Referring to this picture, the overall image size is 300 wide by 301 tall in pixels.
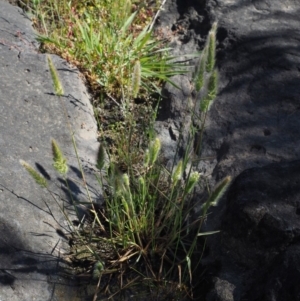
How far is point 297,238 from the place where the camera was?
8.34ft

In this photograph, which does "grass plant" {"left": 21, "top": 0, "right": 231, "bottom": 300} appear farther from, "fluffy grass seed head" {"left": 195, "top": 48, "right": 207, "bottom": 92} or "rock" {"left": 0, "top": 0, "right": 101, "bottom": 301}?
"rock" {"left": 0, "top": 0, "right": 101, "bottom": 301}

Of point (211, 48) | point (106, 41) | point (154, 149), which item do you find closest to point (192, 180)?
point (154, 149)

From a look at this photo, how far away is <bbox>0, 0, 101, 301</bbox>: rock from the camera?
109 inches

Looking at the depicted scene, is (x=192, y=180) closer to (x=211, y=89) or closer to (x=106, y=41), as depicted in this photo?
(x=211, y=89)

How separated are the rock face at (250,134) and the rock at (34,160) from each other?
0.53 meters

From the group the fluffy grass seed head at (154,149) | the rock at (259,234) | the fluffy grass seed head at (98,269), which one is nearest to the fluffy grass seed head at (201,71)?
the fluffy grass seed head at (154,149)

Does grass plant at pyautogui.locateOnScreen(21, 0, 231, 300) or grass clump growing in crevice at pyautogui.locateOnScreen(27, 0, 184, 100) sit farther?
grass clump growing in crevice at pyautogui.locateOnScreen(27, 0, 184, 100)

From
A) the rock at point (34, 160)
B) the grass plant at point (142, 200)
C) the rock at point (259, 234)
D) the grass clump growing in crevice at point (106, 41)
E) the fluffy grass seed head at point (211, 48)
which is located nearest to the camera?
the fluffy grass seed head at point (211, 48)

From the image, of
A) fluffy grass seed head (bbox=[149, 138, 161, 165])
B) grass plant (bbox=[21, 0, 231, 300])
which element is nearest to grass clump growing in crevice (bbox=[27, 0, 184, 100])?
grass plant (bbox=[21, 0, 231, 300])

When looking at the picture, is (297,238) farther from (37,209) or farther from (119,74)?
(119,74)

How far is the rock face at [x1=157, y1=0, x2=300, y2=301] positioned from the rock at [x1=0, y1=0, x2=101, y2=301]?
1.73ft

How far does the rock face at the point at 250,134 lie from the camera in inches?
102

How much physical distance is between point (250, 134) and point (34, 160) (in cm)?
111

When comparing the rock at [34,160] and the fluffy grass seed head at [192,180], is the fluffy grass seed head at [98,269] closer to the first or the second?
the rock at [34,160]
